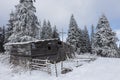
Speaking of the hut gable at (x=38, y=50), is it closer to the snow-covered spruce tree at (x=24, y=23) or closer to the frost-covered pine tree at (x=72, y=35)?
the snow-covered spruce tree at (x=24, y=23)

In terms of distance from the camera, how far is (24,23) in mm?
29453

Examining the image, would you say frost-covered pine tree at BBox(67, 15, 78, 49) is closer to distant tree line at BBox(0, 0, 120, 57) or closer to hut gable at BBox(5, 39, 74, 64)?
distant tree line at BBox(0, 0, 120, 57)

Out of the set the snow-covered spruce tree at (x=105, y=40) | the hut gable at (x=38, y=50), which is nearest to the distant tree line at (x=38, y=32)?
the snow-covered spruce tree at (x=105, y=40)

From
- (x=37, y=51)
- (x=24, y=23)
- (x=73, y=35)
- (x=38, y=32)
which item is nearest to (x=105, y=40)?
(x=73, y=35)

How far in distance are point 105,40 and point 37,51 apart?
16.8m

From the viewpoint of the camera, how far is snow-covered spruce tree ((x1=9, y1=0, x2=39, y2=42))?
96.3ft

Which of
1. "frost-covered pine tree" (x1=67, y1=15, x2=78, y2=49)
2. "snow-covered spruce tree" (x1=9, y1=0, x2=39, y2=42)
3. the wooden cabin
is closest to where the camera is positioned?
the wooden cabin

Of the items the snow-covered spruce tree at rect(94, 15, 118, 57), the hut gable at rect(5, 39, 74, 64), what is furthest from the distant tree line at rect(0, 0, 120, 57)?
the hut gable at rect(5, 39, 74, 64)

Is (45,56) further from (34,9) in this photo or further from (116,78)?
(116,78)

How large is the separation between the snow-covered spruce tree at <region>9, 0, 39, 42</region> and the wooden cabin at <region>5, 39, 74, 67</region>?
91.2 inches

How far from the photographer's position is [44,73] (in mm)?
17750

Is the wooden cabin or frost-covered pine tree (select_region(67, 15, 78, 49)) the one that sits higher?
frost-covered pine tree (select_region(67, 15, 78, 49))

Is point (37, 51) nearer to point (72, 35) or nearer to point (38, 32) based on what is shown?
point (38, 32)

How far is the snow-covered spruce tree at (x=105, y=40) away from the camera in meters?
35.8
